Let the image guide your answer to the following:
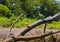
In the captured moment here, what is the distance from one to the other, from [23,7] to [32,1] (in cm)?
57

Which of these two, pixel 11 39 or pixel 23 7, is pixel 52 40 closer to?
pixel 11 39

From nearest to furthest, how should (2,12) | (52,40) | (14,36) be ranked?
1. (14,36)
2. (52,40)
3. (2,12)

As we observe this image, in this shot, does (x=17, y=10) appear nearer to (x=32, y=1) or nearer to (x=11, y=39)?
(x=32, y=1)

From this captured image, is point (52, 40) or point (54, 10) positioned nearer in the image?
point (52, 40)

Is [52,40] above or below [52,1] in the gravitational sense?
below

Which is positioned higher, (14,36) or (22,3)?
(22,3)

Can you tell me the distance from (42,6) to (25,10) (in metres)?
0.85

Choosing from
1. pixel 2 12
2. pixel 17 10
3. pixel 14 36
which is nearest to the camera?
pixel 14 36

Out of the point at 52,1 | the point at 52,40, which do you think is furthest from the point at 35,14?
the point at 52,40

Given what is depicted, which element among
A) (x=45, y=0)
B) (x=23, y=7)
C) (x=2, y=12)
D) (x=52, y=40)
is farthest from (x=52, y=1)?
(x=52, y=40)

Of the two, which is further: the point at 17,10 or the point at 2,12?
the point at 17,10

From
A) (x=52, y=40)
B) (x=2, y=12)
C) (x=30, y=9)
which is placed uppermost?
(x=30, y=9)

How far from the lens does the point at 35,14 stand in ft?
34.3

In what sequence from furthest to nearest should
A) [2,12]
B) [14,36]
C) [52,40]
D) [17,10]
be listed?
[17,10] → [2,12] → [52,40] → [14,36]
